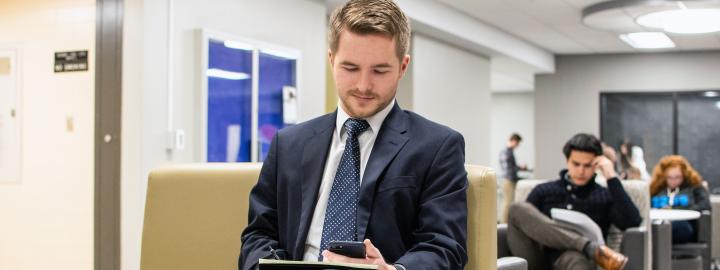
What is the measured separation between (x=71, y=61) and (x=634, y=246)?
3417 mm

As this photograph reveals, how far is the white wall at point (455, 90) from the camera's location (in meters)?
8.58

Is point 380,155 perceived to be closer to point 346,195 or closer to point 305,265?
point 346,195

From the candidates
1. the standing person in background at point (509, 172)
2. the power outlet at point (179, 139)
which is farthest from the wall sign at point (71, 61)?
the standing person in background at point (509, 172)

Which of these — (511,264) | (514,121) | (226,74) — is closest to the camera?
(511,264)

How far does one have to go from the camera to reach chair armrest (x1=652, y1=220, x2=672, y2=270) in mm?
4418

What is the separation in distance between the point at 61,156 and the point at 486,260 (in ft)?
12.4

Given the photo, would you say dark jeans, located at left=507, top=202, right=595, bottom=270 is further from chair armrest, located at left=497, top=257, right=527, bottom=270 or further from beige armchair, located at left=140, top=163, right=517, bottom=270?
beige armchair, located at left=140, top=163, right=517, bottom=270

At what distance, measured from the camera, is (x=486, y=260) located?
177 cm

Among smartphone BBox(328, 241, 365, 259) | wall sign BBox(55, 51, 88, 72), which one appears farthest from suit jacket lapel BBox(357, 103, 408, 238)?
wall sign BBox(55, 51, 88, 72)

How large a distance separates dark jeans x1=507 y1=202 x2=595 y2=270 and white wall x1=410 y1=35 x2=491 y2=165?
4.61m

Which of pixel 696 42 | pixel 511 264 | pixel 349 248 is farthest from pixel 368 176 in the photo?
pixel 696 42

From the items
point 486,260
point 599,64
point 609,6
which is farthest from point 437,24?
point 486,260

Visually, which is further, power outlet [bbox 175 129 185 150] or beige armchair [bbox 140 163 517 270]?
power outlet [bbox 175 129 185 150]

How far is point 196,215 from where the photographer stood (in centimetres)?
208
